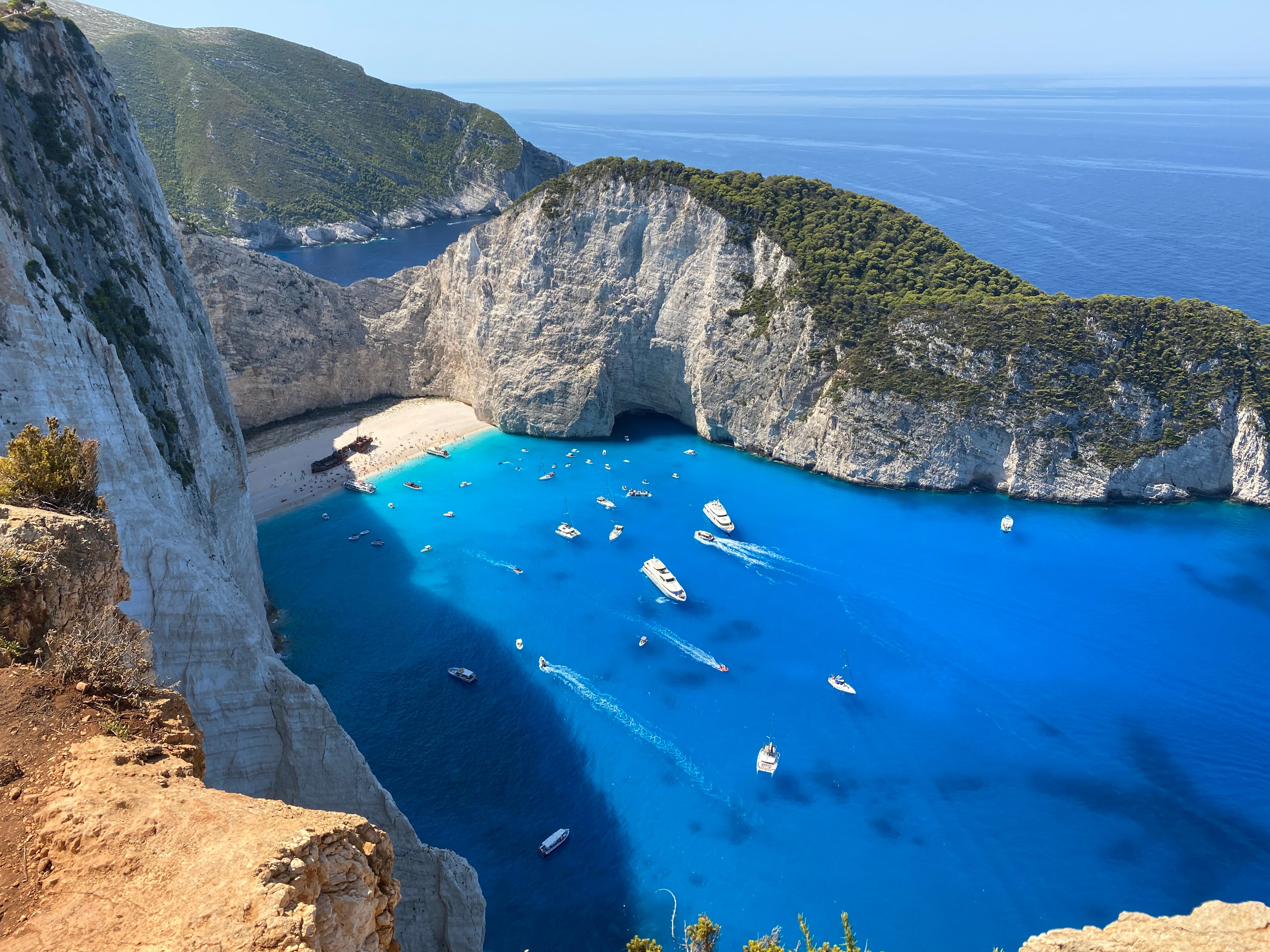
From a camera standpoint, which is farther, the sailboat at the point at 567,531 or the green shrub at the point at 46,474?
the sailboat at the point at 567,531

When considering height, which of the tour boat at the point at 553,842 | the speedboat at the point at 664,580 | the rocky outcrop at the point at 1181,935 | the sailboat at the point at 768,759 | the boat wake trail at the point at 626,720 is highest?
the rocky outcrop at the point at 1181,935

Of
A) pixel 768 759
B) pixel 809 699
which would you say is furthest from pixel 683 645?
pixel 768 759

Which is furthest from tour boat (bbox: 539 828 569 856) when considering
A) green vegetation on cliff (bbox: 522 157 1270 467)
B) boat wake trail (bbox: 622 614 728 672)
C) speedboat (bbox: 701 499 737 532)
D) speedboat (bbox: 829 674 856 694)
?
green vegetation on cliff (bbox: 522 157 1270 467)

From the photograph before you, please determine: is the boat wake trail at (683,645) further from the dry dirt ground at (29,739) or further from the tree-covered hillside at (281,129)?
the tree-covered hillside at (281,129)

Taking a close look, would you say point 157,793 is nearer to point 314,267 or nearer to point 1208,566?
point 1208,566

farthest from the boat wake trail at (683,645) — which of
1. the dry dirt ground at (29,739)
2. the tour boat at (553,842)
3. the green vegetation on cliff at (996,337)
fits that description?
the dry dirt ground at (29,739)

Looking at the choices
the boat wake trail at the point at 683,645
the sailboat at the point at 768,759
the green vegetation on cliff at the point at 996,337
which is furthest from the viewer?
the green vegetation on cliff at the point at 996,337
